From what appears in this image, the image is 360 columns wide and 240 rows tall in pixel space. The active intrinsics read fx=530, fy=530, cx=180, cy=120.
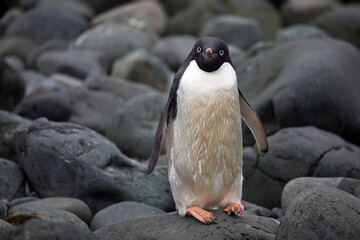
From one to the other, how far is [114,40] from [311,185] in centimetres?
966

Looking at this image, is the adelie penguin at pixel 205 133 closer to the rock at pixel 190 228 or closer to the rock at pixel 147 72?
the rock at pixel 190 228

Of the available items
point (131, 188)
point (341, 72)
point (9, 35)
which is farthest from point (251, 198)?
point (9, 35)

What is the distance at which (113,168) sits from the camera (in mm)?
5781

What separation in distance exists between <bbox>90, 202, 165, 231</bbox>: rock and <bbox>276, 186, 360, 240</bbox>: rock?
1849 mm

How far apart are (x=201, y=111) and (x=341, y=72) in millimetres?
3884

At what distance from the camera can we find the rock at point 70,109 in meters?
8.59

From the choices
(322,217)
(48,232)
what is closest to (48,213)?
(48,232)

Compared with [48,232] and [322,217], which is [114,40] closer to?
[322,217]

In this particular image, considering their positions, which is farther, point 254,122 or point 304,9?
point 304,9

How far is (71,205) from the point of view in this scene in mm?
5168

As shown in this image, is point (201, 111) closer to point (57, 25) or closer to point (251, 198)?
point (251, 198)

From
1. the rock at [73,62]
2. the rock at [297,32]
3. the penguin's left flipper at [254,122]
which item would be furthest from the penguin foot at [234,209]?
the rock at [297,32]

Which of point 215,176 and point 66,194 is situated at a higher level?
point 215,176

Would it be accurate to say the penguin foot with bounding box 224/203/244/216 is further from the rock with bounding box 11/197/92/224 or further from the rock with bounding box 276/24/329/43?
the rock with bounding box 276/24/329/43
